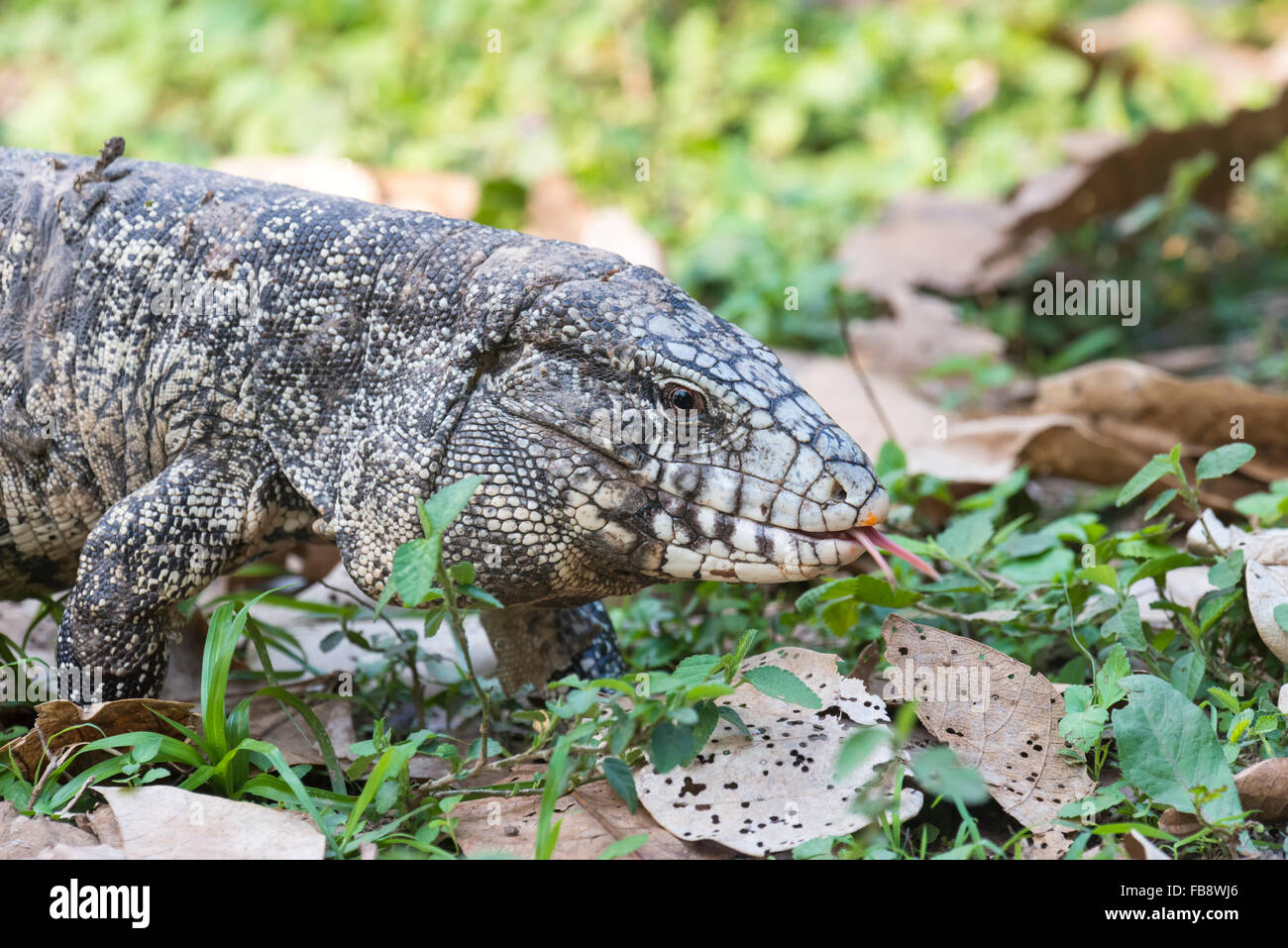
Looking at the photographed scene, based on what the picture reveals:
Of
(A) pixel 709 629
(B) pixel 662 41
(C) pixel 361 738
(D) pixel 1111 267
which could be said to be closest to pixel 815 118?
(B) pixel 662 41

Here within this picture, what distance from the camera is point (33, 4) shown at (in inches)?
536

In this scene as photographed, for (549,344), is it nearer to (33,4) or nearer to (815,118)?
(815,118)

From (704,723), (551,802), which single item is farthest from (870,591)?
(551,802)

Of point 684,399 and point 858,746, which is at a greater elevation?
point 684,399

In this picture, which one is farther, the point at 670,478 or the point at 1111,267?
the point at 1111,267

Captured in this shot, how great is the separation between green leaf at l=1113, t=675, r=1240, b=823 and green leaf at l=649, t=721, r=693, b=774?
1.07 m

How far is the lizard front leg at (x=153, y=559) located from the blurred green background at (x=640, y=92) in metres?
6.47

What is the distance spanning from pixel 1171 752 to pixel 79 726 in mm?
2812

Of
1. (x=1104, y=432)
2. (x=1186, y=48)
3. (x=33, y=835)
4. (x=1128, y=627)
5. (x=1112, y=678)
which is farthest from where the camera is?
(x=1186, y=48)

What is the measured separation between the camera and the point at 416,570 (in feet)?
9.88

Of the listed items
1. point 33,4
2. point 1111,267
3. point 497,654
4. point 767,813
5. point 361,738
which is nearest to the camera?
point 767,813

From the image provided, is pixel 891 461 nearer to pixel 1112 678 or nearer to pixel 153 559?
pixel 1112 678

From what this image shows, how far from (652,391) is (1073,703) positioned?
4.60 feet

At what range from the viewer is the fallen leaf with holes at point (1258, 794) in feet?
10.3
